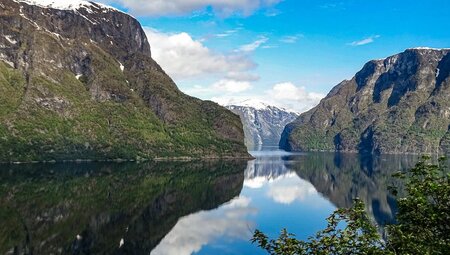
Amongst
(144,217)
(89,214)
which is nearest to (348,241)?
(144,217)

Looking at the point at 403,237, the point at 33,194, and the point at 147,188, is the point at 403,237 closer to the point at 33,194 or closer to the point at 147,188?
the point at 33,194

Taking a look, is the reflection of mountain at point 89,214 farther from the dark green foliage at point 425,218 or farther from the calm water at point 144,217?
the dark green foliage at point 425,218

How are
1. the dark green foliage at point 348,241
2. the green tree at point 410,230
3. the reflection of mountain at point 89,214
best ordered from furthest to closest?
1. the reflection of mountain at point 89,214
2. the dark green foliage at point 348,241
3. the green tree at point 410,230

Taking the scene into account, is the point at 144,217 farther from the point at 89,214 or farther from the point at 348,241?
the point at 348,241

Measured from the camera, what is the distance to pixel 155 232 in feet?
398

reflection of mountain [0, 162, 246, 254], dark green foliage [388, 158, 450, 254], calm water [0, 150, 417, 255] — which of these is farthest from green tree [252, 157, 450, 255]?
reflection of mountain [0, 162, 246, 254]

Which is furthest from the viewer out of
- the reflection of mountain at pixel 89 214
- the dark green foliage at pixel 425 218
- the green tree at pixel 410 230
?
the reflection of mountain at pixel 89 214

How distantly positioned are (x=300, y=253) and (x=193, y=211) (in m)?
132

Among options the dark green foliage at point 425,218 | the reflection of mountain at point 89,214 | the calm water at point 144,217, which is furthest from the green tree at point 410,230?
the reflection of mountain at point 89,214

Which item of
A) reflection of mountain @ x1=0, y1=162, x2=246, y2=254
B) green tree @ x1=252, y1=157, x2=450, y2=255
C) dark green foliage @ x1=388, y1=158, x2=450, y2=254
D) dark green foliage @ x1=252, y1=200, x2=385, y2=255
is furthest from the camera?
reflection of mountain @ x1=0, y1=162, x2=246, y2=254

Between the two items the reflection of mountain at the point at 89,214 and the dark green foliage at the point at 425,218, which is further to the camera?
the reflection of mountain at the point at 89,214

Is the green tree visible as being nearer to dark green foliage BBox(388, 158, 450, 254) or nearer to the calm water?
dark green foliage BBox(388, 158, 450, 254)

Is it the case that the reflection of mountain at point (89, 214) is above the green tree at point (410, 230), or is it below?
below

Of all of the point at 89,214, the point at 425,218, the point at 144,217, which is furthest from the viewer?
the point at 144,217
